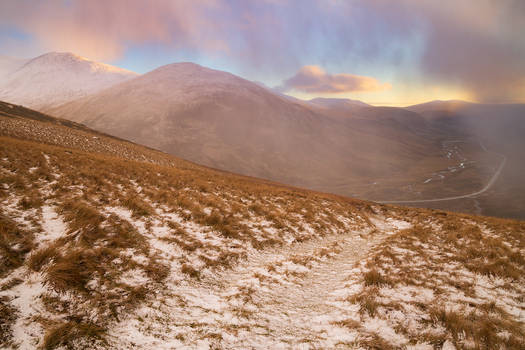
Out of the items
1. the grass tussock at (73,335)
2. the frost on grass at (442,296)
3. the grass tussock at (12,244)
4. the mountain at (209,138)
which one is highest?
the mountain at (209,138)

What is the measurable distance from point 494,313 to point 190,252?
8.84 metres

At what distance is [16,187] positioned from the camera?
977cm

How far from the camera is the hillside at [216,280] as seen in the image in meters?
4.64

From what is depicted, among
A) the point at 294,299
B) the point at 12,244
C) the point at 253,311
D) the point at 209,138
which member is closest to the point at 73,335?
the point at 253,311

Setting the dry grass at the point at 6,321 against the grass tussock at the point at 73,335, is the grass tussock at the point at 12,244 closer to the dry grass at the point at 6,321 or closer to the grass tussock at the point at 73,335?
the dry grass at the point at 6,321

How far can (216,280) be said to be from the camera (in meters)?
7.09

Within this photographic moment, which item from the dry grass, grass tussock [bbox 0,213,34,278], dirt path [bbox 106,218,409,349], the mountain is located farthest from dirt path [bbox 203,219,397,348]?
the mountain

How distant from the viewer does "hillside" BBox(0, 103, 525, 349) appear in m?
4.64

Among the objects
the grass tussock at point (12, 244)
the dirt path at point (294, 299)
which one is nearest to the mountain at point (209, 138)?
the dirt path at point (294, 299)

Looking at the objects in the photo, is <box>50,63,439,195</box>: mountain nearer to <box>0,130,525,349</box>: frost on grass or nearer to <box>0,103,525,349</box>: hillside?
<box>0,103,525,349</box>: hillside

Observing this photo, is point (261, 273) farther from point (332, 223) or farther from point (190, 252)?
point (332, 223)

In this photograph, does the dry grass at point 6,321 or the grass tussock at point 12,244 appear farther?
the grass tussock at point 12,244

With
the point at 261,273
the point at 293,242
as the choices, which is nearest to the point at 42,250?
the point at 261,273

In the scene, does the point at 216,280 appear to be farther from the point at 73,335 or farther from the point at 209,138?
the point at 209,138
